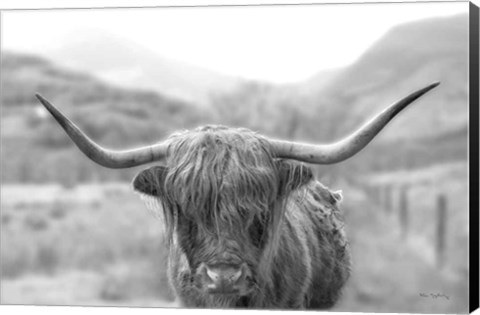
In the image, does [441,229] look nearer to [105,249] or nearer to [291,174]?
[291,174]

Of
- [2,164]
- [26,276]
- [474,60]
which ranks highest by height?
[474,60]

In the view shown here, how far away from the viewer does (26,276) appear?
→ 819 cm

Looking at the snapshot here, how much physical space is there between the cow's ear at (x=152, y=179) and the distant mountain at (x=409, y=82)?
1.64m

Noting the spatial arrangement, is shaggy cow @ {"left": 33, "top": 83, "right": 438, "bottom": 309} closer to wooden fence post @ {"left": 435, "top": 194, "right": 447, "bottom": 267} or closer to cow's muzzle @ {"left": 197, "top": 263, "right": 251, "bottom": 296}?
cow's muzzle @ {"left": 197, "top": 263, "right": 251, "bottom": 296}

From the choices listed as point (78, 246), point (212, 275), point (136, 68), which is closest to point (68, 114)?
point (136, 68)

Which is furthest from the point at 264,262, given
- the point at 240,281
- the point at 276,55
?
the point at 276,55

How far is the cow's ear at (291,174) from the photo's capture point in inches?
257

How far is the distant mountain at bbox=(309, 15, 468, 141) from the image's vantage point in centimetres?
710

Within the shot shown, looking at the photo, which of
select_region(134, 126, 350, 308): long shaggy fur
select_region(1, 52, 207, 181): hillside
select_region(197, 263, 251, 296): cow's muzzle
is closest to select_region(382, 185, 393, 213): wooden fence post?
select_region(134, 126, 350, 308): long shaggy fur

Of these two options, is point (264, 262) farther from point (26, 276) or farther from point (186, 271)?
point (26, 276)

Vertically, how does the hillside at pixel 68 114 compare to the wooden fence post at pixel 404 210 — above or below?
above

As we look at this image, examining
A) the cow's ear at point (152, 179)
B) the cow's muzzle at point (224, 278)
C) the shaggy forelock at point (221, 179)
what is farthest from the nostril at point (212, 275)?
the cow's ear at point (152, 179)

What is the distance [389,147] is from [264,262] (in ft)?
4.88

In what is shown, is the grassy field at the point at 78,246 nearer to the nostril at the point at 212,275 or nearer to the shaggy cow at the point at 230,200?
the shaggy cow at the point at 230,200
